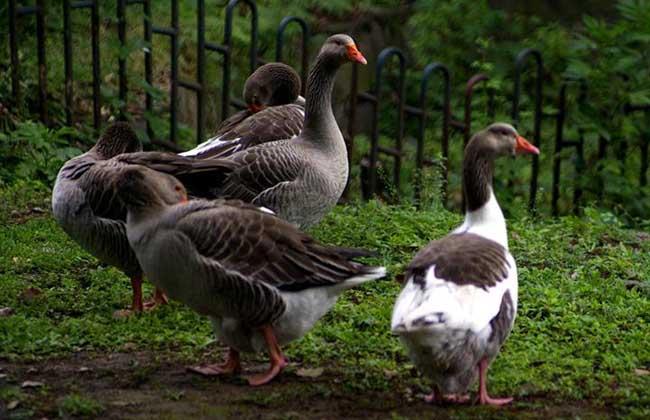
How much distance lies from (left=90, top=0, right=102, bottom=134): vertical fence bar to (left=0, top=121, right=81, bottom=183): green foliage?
1.70 feet

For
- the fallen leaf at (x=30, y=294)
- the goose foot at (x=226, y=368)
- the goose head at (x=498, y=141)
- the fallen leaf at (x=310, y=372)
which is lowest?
the fallen leaf at (x=30, y=294)

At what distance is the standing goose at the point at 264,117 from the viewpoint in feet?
26.9

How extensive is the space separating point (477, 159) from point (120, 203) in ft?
6.51

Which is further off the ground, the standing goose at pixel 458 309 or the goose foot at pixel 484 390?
the standing goose at pixel 458 309

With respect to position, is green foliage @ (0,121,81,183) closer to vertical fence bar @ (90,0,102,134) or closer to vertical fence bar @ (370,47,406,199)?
vertical fence bar @ (90,0,102,134)

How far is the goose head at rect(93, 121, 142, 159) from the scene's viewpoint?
7789 millimetres

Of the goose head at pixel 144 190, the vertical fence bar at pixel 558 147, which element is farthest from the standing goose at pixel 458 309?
the vertical fence bar at pixel 558 147

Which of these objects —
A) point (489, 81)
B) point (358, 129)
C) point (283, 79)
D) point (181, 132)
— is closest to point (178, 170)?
point (283, 79)

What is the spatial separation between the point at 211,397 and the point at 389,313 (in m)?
1.65

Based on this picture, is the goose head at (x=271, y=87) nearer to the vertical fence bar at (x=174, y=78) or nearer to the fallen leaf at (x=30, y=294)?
the vertical fence bar at (x=174, y=78)

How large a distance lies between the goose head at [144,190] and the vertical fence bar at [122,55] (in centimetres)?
511

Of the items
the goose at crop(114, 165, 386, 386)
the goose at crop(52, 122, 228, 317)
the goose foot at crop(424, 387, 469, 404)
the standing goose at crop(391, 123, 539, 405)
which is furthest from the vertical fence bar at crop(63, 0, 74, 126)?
the goose foot at crop(424, 387, 469, 404)

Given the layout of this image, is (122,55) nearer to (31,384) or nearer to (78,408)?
(31,384)

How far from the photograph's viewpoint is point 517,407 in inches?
225
